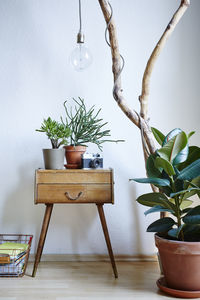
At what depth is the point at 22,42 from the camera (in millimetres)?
2299

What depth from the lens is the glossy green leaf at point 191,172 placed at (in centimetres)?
153

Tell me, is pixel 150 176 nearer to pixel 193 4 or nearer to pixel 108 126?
pixel 108 126

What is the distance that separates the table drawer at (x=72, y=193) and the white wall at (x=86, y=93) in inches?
16.0

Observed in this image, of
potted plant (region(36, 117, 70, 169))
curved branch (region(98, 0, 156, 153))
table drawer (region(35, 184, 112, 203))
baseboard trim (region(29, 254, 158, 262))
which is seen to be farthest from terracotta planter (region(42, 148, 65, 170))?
baseboard trim (region(29, 254, 158, 262))

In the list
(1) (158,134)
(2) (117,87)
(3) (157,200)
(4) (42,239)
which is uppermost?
(2) (117,87)

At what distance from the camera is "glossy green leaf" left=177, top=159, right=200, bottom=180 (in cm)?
153

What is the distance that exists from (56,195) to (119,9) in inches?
55.3

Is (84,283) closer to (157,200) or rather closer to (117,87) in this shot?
(157,200)

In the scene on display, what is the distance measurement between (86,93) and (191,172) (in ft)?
3.49

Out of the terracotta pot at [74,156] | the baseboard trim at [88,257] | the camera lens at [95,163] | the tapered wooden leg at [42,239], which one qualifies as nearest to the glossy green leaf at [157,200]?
the camera lens at [95,163]

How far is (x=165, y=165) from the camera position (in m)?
1.54

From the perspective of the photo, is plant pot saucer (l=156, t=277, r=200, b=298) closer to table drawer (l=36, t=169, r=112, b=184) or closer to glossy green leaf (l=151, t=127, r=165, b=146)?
table drawer (l=36, t=169, r=112, b=184)

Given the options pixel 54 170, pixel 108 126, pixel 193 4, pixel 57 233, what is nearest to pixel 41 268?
pixel 57 233

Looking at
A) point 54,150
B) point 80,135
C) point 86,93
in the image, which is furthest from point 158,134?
point 86,93
